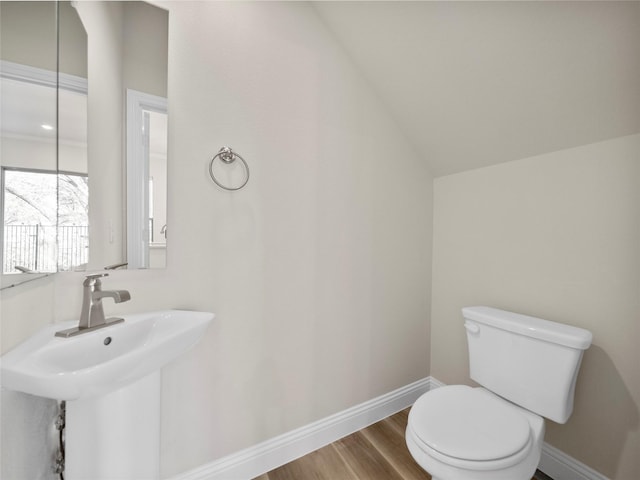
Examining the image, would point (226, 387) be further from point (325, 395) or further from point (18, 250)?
point (18, 250)

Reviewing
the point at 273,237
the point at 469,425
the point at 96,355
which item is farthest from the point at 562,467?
the point at 96,355

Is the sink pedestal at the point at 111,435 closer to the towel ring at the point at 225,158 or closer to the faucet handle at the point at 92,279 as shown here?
the faucet handle at the point at 92,279

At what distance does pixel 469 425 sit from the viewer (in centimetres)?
100

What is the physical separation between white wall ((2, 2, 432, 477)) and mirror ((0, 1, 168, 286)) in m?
0.07

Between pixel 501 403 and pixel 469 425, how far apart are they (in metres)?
0.25

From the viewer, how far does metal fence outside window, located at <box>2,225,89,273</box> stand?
699 millimetres

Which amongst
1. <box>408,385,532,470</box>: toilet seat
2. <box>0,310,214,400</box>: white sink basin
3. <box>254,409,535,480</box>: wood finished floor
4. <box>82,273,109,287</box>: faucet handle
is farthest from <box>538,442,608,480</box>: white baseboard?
<box>82,273,109,287</box>: faucet handle

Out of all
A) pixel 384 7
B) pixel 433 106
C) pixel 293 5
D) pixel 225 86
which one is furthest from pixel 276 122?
pixel 433 106

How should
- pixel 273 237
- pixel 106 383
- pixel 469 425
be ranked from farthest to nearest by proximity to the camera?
1. pixel 273 237
2. pixel 469 425
3. pixel 106 383

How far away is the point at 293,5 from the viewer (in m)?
1.34

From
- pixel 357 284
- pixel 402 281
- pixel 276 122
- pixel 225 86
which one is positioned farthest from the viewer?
pixel 402 281

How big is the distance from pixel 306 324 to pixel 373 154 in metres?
1.06

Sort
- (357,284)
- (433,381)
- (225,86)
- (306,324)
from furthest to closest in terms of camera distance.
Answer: (433,381) < (357,284) < (306,324) < (225,86)

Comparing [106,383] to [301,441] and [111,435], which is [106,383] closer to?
[111,435]
